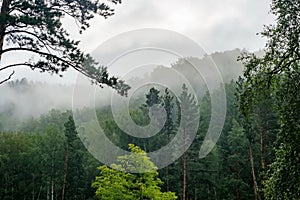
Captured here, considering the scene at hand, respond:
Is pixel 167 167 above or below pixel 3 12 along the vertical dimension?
below

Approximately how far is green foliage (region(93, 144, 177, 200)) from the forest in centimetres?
6

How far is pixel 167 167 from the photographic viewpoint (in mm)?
34469

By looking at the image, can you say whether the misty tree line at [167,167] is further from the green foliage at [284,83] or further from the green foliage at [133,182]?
the green foliage at [284,83]

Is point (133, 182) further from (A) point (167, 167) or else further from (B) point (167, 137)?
(B) point (167, 137)

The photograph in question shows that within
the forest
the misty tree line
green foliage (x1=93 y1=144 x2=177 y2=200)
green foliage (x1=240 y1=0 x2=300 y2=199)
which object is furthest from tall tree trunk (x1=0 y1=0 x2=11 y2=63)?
the misty tree line

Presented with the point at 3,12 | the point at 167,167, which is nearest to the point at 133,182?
the point at 167,167

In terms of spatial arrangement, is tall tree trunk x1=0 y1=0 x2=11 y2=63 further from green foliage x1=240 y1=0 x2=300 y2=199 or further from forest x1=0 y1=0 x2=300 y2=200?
green foliage x1=240 y1=0 x2=300 y2=199

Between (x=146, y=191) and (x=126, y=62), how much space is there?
7.67m

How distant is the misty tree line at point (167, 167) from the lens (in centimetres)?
2950

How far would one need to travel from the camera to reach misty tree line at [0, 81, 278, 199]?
29500 millimetres

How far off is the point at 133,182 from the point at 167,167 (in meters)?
12.4

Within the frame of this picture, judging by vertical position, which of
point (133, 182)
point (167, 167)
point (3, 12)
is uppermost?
point (3, 12)

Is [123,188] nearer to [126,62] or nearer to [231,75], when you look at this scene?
[126,62]

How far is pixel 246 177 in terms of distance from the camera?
3212 cm
